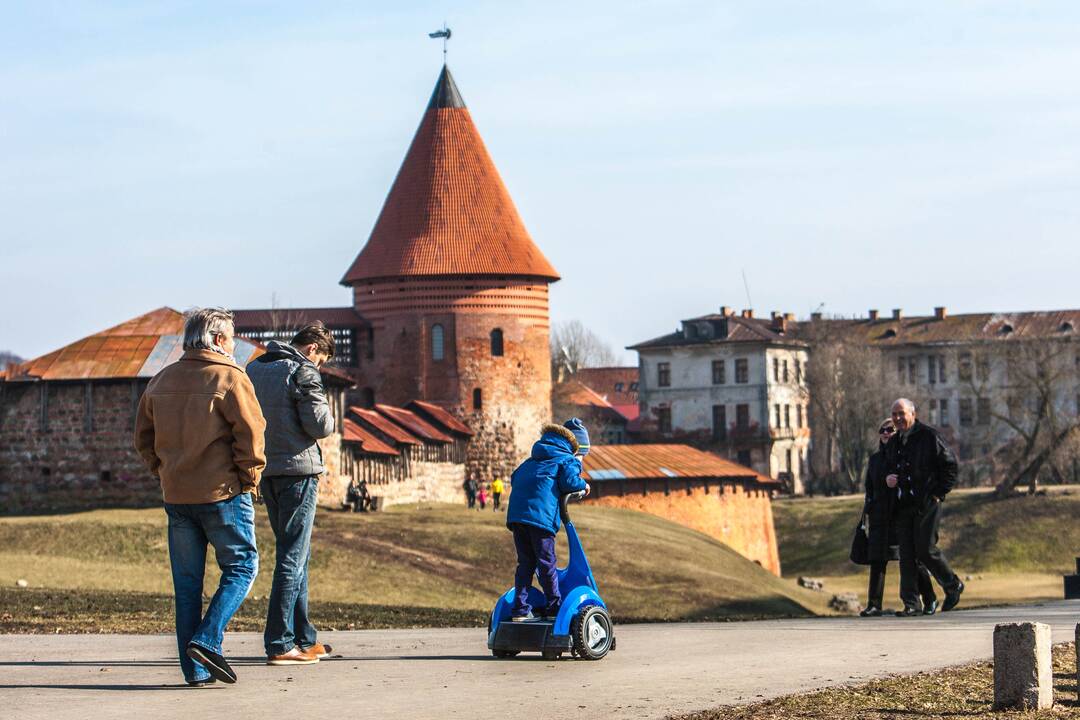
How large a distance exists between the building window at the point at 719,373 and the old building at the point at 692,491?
1097 inches

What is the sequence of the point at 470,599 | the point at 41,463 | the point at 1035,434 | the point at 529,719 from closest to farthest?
the point at 529,719 → the point at 470,599 → the point at 41,463 → the point at 1035,434

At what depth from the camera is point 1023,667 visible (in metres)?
7.73

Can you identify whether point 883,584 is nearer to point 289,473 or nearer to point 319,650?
point 319,650

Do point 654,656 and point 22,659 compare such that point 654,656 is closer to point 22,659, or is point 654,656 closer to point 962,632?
point 962,632

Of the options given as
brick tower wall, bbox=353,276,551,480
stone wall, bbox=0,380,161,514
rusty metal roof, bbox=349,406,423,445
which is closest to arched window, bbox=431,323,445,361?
brick tower wall, bbox=353,276,551,480

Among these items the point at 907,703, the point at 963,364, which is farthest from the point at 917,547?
the point at 963,364

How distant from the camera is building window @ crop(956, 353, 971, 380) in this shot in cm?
8694

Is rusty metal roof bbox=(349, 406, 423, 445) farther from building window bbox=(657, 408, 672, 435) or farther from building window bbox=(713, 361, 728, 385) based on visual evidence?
building window bbox=(713, 361, 728, 385)

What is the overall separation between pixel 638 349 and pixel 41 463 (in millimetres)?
54199

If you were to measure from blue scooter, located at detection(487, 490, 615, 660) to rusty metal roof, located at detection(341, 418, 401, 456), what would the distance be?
33869 mm

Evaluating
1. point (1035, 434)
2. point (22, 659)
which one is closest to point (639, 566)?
point (22, 659)

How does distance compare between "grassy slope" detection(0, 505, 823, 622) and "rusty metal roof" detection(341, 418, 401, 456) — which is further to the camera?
"rusty metal roof" detection(341, 418, 401, 456)

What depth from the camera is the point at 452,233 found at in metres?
61.9

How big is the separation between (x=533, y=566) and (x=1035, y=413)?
218ft
